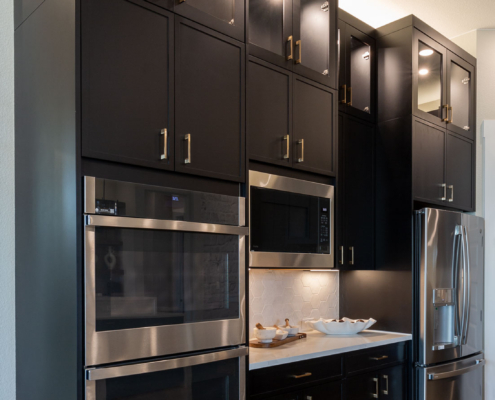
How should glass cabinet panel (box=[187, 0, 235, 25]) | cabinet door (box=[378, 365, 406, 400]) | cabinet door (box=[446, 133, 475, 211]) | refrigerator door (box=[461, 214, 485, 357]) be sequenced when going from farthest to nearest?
cabinet door (box=[446, 133, 475, 211]) → refrigerator door (box=[461, 214, 485, 357]) → cabinet door (box=[378, 365, 406, 400]) → glass cabinet panel (box=[187, 0, 235, 25])

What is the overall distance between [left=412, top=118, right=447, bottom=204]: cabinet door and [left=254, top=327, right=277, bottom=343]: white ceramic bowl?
4.66ft

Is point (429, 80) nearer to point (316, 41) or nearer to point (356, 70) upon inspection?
point (356, 70)

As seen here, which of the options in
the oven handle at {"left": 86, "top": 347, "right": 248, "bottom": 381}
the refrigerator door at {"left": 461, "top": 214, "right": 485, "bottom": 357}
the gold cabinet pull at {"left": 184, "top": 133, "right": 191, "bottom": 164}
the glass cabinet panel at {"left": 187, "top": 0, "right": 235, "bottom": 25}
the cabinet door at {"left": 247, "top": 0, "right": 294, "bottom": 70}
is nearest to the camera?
the oven handle at {"left": 86, "top": 347, "right": 248, "bottom": 381}

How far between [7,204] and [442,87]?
3065 mm

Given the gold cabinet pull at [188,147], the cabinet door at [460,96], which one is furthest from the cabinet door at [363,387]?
the cabinet door at [460,96]

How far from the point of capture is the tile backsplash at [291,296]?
3.26 m

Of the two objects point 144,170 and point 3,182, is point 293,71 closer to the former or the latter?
point 144,170

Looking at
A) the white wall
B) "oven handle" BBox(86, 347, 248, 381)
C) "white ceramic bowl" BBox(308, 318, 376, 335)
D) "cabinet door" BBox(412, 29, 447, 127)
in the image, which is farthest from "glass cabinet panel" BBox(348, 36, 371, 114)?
the white wall

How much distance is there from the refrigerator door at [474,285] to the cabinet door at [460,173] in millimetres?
167

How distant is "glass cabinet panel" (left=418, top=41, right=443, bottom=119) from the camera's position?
12.0 ft

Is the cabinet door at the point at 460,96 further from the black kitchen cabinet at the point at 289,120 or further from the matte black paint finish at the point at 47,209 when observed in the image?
the matte black paint finish at the point at 47,209

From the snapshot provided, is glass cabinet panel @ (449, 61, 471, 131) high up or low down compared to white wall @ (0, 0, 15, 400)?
up

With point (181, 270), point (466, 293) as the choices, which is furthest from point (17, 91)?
point (466, 293)

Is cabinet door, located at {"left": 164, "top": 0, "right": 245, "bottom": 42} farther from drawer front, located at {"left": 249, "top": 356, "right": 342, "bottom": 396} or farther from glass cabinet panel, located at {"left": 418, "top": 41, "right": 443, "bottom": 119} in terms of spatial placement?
glass cabinet panel, located at {"left": 418, "top": 41, "right": 443, "bottom": 119}
